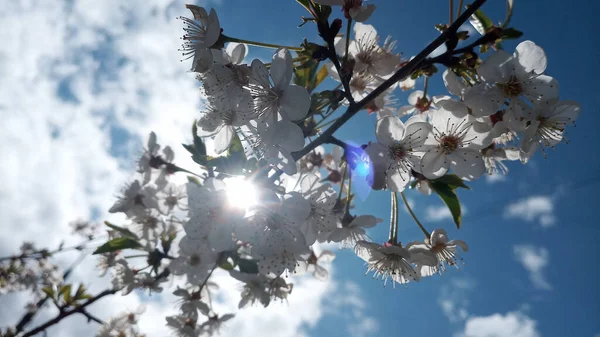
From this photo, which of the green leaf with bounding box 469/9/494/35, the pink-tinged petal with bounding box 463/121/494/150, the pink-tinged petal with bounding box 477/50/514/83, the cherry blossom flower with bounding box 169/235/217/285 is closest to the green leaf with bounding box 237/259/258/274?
the cherry blossom flower with bounding box 169/235/217/285

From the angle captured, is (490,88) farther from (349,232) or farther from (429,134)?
(349,232)

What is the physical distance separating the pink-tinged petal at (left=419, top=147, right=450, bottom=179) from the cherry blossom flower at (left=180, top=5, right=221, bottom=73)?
983mm

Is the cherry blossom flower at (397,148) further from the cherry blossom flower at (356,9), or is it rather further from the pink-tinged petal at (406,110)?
the pink-tinged petal at (406,110)

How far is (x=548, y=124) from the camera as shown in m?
1.45

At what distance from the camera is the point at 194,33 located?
171cm

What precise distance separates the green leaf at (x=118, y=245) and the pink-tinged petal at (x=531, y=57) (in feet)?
7.90

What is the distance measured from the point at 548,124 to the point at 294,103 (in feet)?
3.36

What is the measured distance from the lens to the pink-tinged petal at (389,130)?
1.53m

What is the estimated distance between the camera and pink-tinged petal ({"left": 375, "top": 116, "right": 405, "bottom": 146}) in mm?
1529

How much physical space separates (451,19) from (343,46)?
19.9 inches

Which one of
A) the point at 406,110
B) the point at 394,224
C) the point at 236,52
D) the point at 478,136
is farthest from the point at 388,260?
the point at 236,52

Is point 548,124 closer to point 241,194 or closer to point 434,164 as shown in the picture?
point 434,164

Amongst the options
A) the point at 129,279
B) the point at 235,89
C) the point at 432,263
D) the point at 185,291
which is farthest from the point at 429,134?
the point at 129,279

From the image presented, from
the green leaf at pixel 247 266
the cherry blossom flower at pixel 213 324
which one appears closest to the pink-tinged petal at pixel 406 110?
the green leaf at pixel 247 266
